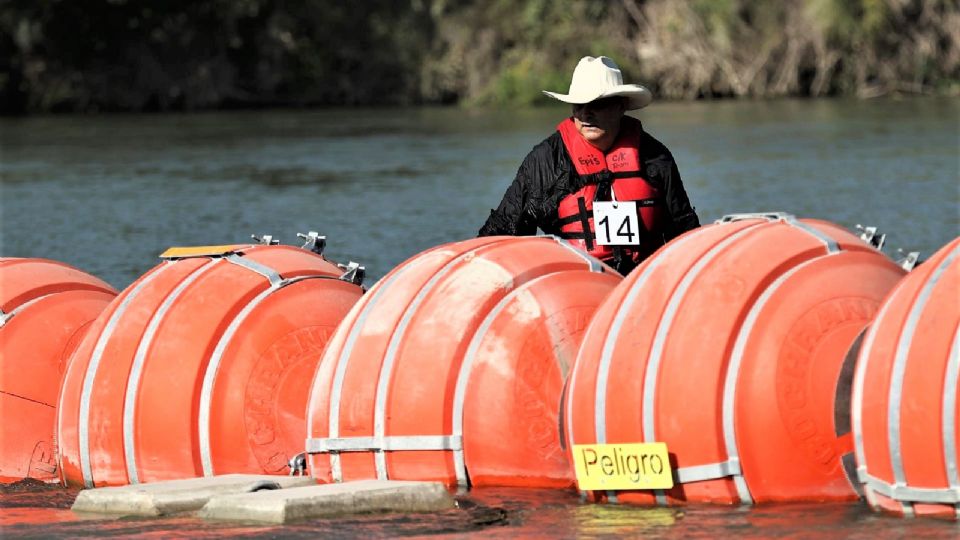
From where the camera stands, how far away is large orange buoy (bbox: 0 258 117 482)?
9.67 metres

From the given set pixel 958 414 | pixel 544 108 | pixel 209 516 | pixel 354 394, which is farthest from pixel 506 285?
pixel 544 108

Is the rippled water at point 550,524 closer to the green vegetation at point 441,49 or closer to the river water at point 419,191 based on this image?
the river water at point 419,191

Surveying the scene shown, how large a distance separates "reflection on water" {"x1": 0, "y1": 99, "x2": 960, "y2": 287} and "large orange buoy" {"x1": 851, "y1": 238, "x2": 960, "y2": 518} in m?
12.0

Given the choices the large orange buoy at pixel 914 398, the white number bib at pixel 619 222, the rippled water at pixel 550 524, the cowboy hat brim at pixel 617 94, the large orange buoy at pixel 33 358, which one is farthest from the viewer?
the large orange buoy at pixel 33 358

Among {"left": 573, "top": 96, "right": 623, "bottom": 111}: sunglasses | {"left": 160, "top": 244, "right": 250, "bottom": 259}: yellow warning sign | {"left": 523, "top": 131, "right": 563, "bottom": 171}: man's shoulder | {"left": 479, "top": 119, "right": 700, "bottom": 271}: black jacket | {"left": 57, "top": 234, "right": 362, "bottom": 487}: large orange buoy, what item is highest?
{"left": 573, "top": 96, "right": 623, "bottom": 111}: sunglasses

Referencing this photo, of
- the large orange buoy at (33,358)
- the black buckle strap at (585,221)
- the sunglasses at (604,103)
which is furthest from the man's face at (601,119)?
the large orange buoy at (33,358)

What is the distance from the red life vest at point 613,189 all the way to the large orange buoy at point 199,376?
116 cm

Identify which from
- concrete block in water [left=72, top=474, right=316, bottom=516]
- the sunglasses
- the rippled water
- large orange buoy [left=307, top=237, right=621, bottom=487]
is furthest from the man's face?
concrete block in water [left=72, top=474, right=316, bottom=516]

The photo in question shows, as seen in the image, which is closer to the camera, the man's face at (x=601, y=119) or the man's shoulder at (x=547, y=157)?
the man's face at (x=601, y=119)

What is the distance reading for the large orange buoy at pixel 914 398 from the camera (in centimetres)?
686

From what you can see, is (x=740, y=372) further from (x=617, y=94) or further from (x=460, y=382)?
(x=617, y=94)

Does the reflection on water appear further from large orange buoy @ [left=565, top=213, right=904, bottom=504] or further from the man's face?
large orange buoy @ [left=565, top=213, right=904, bottom=504]

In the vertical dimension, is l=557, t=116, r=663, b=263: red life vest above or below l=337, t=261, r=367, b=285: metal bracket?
above

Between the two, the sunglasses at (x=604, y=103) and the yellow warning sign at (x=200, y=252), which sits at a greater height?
the sunglasses at (x=604, y=103)
